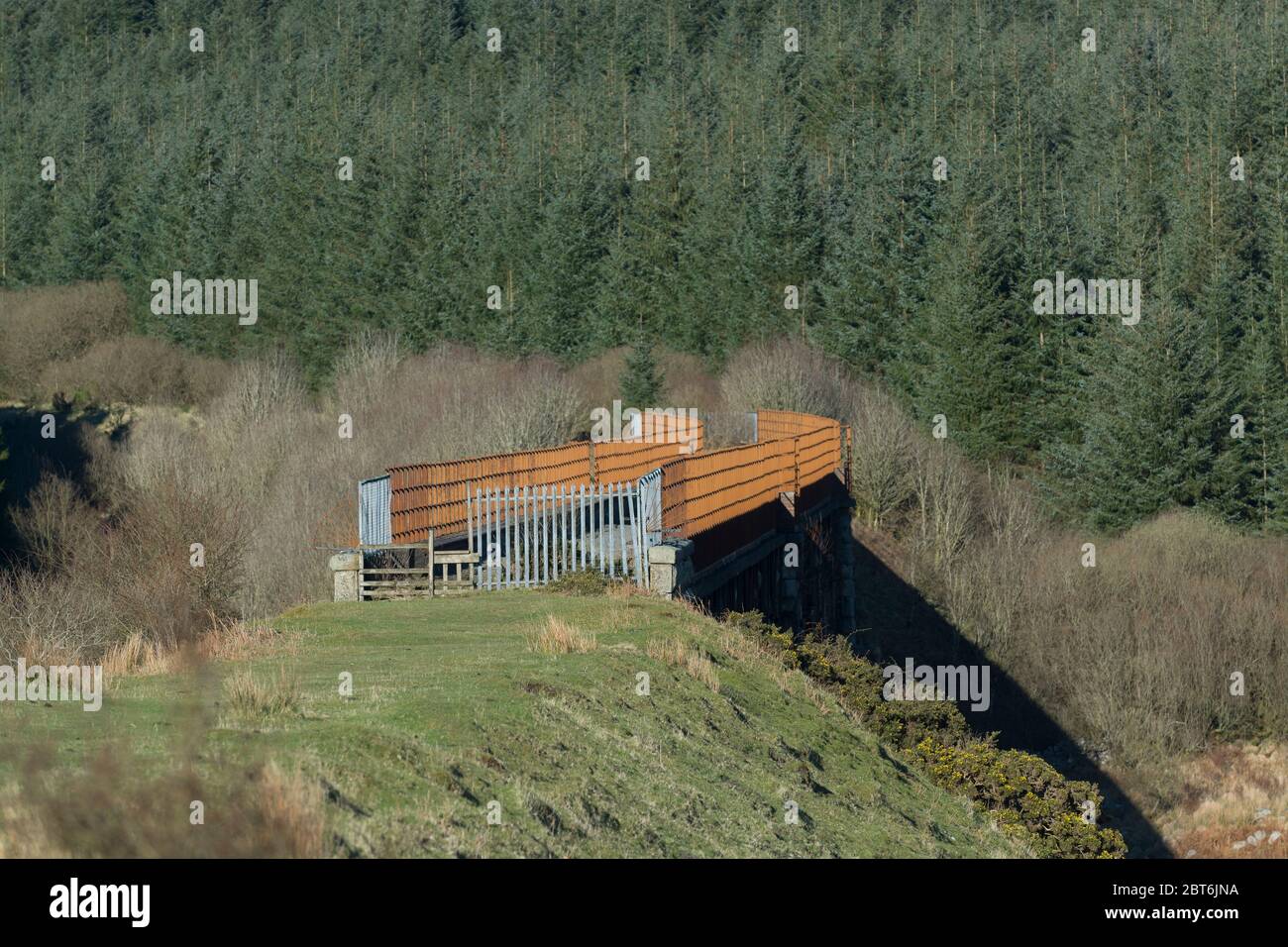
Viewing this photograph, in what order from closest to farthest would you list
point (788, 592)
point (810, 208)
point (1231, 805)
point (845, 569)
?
point (788, 592)
point (845, 569)
point (1231, 805)
point (810, 208)

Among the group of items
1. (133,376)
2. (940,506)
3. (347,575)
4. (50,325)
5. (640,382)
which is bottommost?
(347,575)

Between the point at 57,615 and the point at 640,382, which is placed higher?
the point at 640,382

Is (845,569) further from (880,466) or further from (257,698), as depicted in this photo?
(257,698)

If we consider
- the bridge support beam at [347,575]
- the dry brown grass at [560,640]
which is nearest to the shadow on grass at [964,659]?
the bridge support beam at [347,575]

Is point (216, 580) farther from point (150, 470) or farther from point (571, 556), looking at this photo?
point (150, 470)

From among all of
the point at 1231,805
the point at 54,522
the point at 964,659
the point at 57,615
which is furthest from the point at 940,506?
the point at 57,615

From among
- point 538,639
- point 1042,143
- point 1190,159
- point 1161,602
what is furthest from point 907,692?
point 1042,143
